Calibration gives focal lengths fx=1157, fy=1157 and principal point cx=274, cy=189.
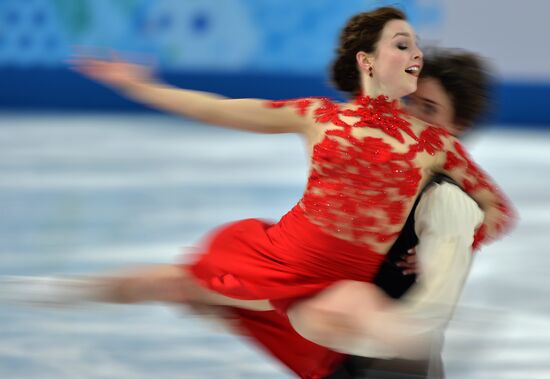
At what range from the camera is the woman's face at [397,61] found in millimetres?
2275

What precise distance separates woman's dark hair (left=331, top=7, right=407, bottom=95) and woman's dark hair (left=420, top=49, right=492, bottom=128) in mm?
116

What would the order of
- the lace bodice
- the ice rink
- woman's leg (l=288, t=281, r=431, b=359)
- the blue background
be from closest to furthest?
woman's leg (l=288, t=281, r=431, b=359) < the lace bodice < the ice rink < the blue background

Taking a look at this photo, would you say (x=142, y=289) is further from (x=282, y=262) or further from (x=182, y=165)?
(x=182, y=165)

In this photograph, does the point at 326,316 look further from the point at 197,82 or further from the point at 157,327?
the point at 197,82

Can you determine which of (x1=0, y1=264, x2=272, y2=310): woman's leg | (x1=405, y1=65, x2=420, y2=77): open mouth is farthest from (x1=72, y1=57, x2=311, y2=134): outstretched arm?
(x1=0, y1=264, x2=272, y2=310): woman's leg

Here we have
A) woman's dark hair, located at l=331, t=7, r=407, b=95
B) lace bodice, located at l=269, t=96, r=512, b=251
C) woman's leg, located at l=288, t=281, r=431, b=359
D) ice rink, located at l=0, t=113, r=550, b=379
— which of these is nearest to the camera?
woman's leg, located at l=288, t=281, r=431, b=359

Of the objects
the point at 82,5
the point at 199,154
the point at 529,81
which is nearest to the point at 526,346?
the point at 199,154

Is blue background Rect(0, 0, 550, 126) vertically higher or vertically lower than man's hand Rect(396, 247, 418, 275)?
higher

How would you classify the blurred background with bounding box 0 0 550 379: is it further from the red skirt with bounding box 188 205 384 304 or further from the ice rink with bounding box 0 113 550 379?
the red skirt with bounding box 188 205 384 304

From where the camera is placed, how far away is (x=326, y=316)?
216cm

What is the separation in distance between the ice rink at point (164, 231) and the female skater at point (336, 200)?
0.18 meters

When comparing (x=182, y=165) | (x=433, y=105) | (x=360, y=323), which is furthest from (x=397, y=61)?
(x=182, y=165)

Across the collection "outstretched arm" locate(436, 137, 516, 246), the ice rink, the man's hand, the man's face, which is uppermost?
the man's face

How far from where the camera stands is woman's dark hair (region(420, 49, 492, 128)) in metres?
2.35
